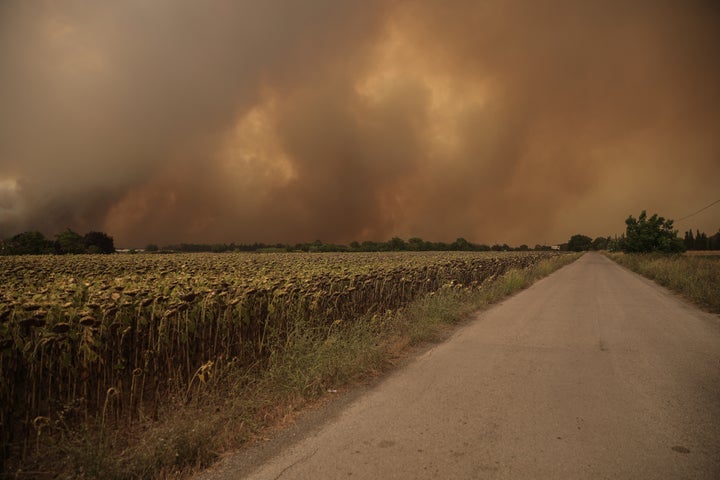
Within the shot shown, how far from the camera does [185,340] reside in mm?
5195

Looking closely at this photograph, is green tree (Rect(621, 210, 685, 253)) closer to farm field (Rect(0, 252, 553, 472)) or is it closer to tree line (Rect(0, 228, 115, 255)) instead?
farm field (Rect(0, 252, 553, 472))

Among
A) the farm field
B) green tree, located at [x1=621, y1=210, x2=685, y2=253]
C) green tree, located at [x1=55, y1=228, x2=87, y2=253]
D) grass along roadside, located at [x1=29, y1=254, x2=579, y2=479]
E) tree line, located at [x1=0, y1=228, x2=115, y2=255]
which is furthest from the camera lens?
green tree, located at [x1=55, y1=228, x2=87, y2=253]

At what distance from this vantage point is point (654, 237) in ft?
160

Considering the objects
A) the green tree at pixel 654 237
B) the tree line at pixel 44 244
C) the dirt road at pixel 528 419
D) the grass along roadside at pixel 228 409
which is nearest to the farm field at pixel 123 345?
the grass along roadside at pixel 228 409

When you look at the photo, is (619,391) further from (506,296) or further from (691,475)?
(506,296)

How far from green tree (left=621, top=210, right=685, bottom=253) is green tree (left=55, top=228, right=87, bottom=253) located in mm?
105347

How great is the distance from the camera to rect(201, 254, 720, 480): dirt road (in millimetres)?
3248

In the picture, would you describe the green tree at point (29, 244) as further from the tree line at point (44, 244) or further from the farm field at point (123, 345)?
the farm field at point (123, 345)

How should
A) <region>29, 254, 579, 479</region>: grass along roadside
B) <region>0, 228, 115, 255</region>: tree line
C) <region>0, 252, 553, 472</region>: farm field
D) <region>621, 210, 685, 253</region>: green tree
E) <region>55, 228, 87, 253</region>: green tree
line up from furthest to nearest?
<region>55, 228, 87, 253</region>: green tree → <region>0, 228, 115, 255</region>: tree line → <region>621, 210, 685, 253</region>: green tree → <region>0, 252, 553, 472</region>: farm field → <region>29, 254, 579, 479</region>: grass along roadside

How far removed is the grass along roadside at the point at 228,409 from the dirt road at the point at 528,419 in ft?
1.28

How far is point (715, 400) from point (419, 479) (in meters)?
4.33

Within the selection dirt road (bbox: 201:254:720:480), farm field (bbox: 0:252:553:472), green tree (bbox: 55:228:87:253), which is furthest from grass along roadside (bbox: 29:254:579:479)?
green tree (bbox: 55:228:87:253)

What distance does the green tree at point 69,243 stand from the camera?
8144 cm

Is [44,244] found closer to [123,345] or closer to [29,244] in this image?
[29,244]
